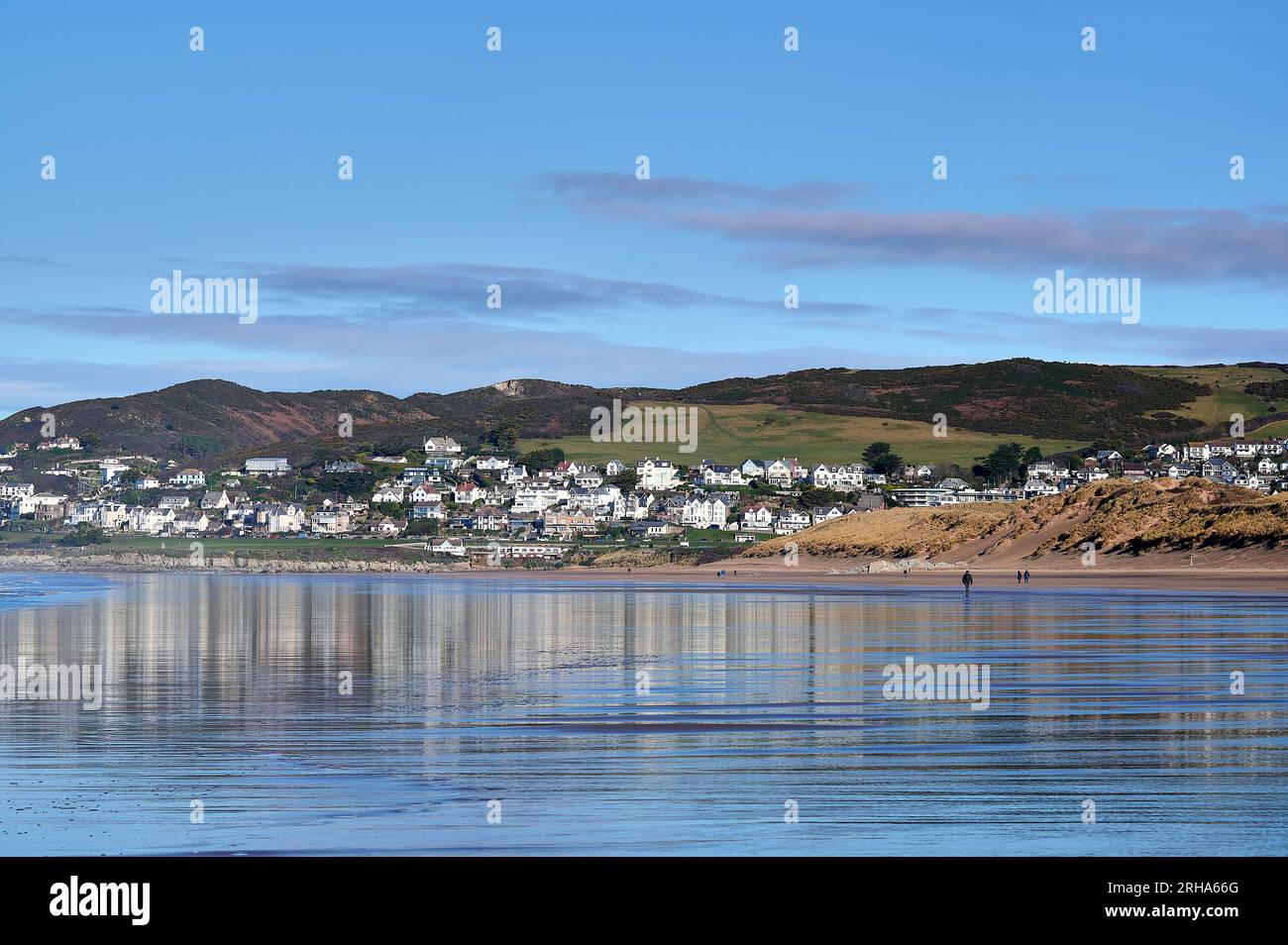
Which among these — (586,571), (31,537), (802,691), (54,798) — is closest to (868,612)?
(802,691)

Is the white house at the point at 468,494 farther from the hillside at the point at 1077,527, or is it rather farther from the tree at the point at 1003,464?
the hillside at the point at 1077,527

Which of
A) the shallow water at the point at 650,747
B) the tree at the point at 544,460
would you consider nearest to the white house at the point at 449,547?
the tree at the point at 544,460

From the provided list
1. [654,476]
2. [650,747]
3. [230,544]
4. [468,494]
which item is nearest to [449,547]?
[230,544]

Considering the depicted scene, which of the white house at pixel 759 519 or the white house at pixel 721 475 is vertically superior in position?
the white house at pixel 721 475

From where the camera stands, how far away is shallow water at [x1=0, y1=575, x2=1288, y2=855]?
11398mm

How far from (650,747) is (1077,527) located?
81.8 m

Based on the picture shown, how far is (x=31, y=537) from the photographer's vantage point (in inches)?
6767

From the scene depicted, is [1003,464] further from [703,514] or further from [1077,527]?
[1077,527]

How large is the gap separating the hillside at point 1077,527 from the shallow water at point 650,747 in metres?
49.7

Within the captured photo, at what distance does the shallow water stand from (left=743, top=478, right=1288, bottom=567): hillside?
163 feet

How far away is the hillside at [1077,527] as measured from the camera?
8075 cm
